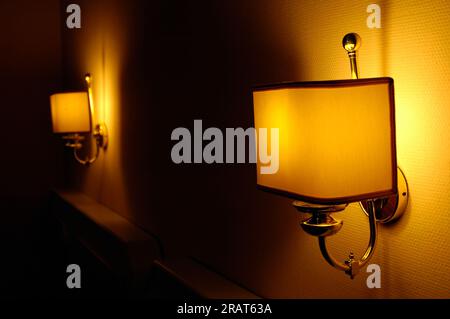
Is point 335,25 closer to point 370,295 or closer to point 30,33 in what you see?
point 370,295

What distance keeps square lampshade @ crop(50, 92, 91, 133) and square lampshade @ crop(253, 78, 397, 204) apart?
6.12 ft

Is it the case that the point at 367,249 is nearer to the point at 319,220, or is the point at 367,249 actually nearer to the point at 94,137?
the point at 319,220

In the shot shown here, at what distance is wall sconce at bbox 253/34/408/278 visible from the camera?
794 mm

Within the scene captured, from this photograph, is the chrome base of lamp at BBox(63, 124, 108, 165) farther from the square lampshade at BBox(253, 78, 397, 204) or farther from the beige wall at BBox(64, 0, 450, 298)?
the square lampshade at BBox(253, 78, 397, 204)

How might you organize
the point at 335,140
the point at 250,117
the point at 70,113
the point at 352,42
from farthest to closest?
the point at 70,113 → the point at 250,117 → the point at 352,42 → the point at 335,140

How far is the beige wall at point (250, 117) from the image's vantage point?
88 centimetres

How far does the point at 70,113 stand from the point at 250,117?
1.40 metres

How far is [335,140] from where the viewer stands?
0.80 meters

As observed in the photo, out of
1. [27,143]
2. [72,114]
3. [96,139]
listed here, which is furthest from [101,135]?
[27,143]

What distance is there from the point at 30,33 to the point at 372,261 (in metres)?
3.17

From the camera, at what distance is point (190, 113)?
171 cm

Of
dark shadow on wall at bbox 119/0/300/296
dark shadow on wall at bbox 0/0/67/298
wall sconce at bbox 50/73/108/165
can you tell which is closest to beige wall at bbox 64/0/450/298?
dark shadow on wall at bbox 119/0/300/296
